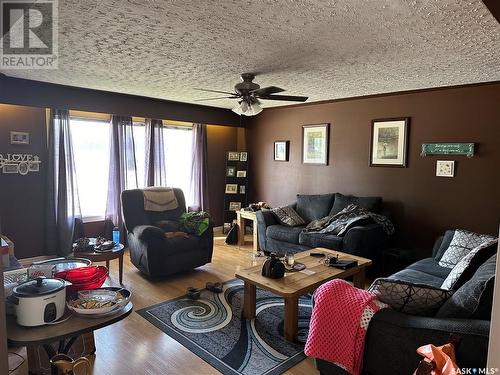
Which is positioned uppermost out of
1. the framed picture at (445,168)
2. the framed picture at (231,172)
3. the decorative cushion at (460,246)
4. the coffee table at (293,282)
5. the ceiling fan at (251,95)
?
the ceiling fan at (251,95)

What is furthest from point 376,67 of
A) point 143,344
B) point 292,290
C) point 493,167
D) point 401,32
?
point 143,344

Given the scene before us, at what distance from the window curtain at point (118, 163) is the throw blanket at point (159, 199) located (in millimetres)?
871

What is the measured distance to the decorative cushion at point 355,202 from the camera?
172 inches

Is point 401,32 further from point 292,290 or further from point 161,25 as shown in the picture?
point 292,290

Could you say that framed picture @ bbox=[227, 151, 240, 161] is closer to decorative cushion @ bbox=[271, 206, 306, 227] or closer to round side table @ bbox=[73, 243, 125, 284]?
decorative cushion @ bbox=[271, 206, 306, 227]

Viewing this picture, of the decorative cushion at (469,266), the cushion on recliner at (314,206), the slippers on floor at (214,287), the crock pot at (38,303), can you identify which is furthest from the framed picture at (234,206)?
the crock pot at (38,303)

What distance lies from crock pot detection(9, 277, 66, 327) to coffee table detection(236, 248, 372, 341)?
158 centimetres

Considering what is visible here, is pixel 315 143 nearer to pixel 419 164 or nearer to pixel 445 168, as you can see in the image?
pixel 419 164

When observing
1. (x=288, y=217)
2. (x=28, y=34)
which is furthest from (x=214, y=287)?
(x=28, y=34)

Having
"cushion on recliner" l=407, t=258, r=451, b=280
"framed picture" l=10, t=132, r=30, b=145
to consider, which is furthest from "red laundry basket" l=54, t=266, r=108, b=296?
"framed picture" l=10, t=132, r=30, b=145

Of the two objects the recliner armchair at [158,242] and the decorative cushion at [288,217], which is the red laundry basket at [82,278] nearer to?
the recliner armchair at [158,242]

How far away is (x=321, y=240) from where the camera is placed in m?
4.09

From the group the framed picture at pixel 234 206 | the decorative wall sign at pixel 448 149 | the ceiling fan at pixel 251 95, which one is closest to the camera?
the ceiling fan at pixel 251 95

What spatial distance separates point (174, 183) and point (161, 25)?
12.4 ft
